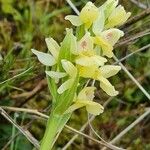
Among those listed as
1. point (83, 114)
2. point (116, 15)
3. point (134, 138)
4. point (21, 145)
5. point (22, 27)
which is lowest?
point (134, 138)

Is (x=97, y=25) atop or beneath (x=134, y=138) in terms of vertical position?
atop

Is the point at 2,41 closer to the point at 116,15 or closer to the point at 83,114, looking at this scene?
the point at 83,114

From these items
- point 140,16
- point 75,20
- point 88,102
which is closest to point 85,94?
point 88,102

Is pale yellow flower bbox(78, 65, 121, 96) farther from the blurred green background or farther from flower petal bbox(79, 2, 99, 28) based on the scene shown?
the blurred green background

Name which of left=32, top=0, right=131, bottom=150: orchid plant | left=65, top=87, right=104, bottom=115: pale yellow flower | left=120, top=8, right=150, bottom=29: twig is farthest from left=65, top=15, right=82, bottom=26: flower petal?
left=120, top=8, right=150, bottom=29: twig

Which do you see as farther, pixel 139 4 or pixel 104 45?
pixel 139 4

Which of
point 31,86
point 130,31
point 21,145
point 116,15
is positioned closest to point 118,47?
point 130,31

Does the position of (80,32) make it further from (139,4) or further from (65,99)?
(139,4)
